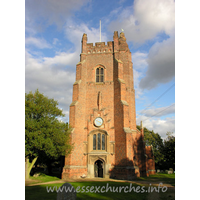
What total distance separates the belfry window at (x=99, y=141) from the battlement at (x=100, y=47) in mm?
14025

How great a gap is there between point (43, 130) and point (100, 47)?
17.3 m

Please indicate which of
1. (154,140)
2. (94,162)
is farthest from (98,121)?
(154,140)

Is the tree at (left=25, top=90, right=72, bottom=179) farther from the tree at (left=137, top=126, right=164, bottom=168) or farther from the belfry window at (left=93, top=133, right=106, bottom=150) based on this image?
the tree at (left=137, top=126, right=164, bottom=168)

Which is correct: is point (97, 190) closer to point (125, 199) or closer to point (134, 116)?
point (125, 199)

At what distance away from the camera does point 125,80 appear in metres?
31.1

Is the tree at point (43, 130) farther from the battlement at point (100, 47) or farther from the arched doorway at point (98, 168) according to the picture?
the battlement at point (100, 47)

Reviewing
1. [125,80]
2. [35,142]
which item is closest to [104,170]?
[35,142]

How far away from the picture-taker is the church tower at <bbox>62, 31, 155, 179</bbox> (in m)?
24.6

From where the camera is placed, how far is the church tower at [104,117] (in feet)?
80.7

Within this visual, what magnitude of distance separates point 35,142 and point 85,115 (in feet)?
31.5

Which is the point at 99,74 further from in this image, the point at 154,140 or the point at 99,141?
the point at 154,140

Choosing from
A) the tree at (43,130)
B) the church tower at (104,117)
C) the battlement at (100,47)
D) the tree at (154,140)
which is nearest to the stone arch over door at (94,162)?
the church tower at (104,117)

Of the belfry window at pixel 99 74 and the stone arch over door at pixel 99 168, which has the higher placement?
the belfry window at pixel 99 74

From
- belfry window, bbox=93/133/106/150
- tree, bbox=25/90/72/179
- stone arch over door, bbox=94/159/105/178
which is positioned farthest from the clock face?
stone arch over door, bbox=94/159/105/178
